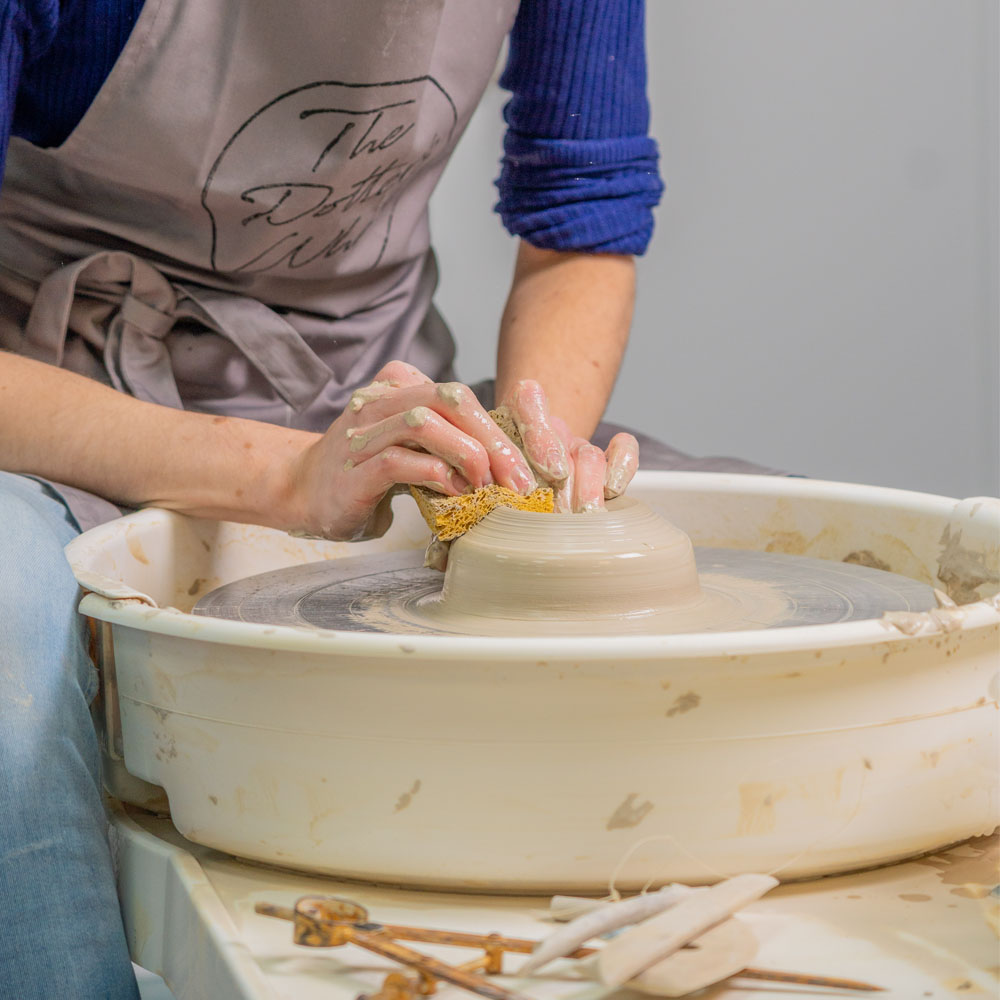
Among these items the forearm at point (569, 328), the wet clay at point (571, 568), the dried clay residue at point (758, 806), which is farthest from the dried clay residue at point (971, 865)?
the forearm at point (569, 328)

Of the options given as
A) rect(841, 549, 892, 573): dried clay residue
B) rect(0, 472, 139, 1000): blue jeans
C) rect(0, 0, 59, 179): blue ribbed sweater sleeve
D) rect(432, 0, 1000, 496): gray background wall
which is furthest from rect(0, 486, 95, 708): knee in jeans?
rect(432, 0, 1000, 496): gray background wall

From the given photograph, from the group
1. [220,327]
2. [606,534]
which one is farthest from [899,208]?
[606,534]

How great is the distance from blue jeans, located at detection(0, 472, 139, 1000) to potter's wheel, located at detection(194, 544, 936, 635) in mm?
162

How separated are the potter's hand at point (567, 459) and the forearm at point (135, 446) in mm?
194

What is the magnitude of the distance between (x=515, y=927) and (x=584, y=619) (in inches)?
9.1

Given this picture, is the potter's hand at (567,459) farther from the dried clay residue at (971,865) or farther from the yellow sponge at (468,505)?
the dried clay residue at (971,865)

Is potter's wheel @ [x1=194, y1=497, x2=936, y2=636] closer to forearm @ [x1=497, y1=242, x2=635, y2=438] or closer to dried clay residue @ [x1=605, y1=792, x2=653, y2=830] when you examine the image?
dried clay residue @ [x1=605, y1=792, x2=653, y2=830]

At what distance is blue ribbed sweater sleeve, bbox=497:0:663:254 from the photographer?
1.41m

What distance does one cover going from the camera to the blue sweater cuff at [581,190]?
144 centimetres

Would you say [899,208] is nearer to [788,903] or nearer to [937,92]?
[937,92]

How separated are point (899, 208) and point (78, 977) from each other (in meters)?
2.71

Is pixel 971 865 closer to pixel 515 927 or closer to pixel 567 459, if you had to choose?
pixel 515 927

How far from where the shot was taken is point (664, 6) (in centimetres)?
288

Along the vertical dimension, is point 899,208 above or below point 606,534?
above
